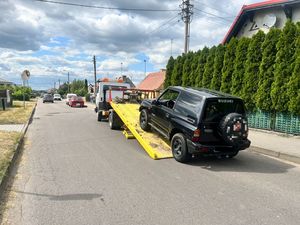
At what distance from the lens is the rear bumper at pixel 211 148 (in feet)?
24.1

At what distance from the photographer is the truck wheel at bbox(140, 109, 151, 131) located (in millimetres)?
9892

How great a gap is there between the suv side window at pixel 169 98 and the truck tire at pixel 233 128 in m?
1.70

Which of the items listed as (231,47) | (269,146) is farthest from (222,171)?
(231,47)

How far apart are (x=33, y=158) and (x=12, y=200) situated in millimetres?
3224

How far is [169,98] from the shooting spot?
30.2 feet

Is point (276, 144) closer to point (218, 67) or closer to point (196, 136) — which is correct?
point (196, 136)

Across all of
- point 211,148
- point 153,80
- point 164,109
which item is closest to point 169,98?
point 164,109

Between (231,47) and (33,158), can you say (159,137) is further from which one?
(231,47)

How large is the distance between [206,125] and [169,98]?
2.05 meters

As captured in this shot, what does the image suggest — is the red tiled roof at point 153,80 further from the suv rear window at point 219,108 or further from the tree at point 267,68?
the suv rear window at point 219,108

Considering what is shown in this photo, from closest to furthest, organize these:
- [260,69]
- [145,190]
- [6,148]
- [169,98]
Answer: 1. [145,190]
2. [6,148]
3. [169,98]
4. [260,69]

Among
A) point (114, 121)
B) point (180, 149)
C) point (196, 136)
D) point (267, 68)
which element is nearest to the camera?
point (196, 136)

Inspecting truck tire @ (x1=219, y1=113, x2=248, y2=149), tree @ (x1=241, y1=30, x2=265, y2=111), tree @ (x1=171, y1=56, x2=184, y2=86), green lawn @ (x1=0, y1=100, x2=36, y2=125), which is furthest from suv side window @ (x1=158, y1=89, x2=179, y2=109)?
tree @ (x1=171, y1=56, x2=184, y2=86)

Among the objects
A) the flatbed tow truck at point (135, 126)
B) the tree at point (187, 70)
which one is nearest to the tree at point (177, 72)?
the tree at point (187, 70)
